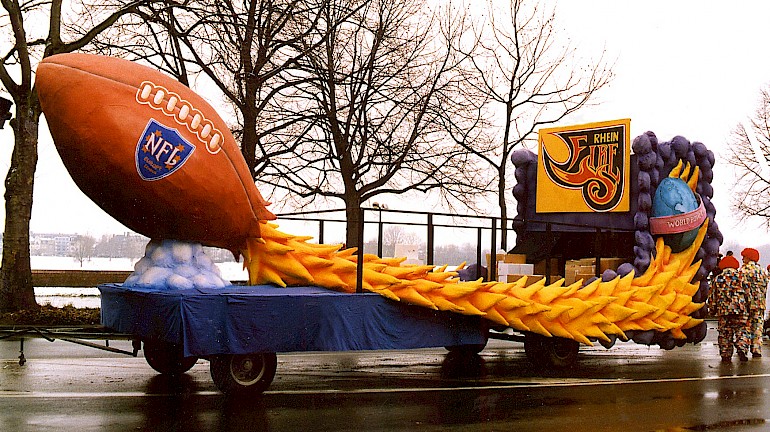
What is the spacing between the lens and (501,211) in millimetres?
24125

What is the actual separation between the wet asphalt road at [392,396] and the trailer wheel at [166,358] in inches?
5.6

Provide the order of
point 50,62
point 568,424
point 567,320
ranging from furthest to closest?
point 567,320 → point 50,62 → point 568,424

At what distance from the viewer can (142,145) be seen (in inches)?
380

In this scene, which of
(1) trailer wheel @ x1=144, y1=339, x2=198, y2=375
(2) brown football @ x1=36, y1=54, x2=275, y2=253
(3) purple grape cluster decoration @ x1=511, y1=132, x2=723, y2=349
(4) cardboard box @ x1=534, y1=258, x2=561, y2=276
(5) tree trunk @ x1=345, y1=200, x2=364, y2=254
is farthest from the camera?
(4) cardboard box @ x1=534, y1=258, x2=561, y2=276

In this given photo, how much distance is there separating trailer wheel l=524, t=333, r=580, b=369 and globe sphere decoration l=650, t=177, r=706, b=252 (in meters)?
2.49

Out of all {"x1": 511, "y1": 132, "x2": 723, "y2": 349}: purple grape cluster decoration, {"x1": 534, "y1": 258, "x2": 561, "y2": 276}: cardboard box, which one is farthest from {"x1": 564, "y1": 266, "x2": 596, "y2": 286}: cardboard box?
{"x1": 534, "y1": 258, "x2": 561, "y2": 276}: cardboard box

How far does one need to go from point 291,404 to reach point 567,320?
4.54 meters

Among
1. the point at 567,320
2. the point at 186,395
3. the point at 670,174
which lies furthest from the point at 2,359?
the point at 670,174

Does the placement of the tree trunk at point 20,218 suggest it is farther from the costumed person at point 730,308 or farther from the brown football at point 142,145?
the costumed person at point 730,308

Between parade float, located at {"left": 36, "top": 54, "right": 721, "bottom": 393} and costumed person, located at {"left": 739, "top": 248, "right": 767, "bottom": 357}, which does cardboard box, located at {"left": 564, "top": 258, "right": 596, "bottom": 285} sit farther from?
costumed person, located at {"left": 739, "top": 248, "right": 767, "bottom": 357}

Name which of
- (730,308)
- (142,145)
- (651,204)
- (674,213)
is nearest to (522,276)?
(651,204)

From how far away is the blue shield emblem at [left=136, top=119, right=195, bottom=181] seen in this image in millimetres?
9680

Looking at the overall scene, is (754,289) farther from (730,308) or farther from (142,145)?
(142,145)

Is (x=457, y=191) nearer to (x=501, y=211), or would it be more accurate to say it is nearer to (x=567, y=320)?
(x=501, y=211)
